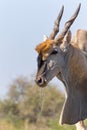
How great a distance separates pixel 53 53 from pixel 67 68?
310 millimetres

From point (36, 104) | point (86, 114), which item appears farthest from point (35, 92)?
point (86, 114)

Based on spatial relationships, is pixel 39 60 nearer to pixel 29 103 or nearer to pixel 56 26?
pixel 56 26

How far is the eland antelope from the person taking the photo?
19.9ft

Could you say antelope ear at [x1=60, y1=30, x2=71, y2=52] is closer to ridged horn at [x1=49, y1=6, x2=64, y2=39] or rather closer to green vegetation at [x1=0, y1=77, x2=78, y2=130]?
ridged horn at [x1=49, y1=6, x2=64, y2=39]

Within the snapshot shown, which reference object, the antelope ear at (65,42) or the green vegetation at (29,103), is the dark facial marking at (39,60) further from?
the green vegetation at (29,103)

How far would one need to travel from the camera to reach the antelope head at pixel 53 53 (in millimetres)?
6004

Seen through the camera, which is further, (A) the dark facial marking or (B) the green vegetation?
(B) the green vegetation

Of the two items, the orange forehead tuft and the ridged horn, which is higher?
the ridged horn

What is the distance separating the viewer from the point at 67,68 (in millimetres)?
6434

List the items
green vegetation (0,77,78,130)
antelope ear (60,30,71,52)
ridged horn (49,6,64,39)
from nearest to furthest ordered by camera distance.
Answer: antelope ear (60,30,71,52) < ridged horn (49,6,64,39) < green vegetation (0,77,78,130)

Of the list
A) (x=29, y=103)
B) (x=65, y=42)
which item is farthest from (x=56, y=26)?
(x=29, y=103)

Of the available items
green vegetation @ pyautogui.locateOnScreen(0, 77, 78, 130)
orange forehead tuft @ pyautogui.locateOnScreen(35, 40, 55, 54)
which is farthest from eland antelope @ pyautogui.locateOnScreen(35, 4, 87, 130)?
green vegetation @ pyautogui.locateOnScreen(0, 77, 78, 130)

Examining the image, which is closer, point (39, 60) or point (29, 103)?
point (39, 60)

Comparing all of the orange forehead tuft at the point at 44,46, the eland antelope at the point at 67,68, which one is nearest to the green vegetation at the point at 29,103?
the eland antelope at the point at 67,68
